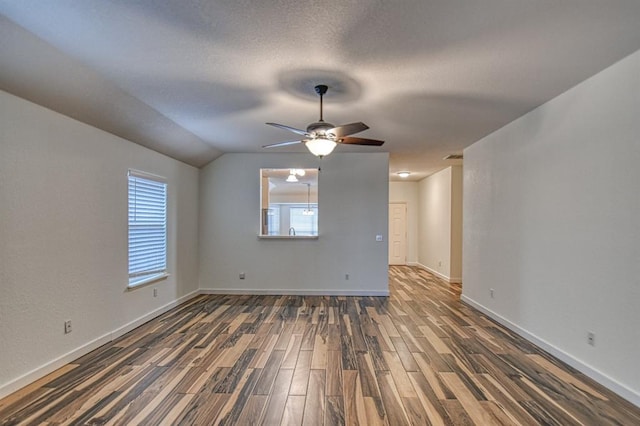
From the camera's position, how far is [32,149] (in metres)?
2.62

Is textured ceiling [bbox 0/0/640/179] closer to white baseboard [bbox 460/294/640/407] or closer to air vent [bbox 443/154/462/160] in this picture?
air vent [bbox 443/154/462/160]

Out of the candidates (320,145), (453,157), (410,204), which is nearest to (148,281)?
(320,145)

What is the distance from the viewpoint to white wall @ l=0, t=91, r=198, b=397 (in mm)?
2441

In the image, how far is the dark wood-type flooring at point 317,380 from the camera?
2188 mm

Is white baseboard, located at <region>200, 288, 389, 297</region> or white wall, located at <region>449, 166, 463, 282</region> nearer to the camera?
white baseboard, located at <region>200, 288, 389, 297</region>

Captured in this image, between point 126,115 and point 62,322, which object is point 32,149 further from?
point 62,322

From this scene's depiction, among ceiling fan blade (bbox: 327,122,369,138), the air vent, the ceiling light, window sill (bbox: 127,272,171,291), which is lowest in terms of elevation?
window sill (bbox: 127,272,171,291)

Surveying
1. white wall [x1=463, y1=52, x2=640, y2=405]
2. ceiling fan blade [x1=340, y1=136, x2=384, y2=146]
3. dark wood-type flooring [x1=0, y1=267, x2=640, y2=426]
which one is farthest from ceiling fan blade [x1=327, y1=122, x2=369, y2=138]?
dark wood-type flooring [x1=0, y1=267, x2=640, y2=426]

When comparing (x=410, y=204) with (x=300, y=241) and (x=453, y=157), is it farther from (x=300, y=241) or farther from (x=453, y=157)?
(x=300, y=241)

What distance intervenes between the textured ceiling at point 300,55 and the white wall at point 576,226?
319 millimetres

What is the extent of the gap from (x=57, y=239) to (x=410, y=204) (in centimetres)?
847

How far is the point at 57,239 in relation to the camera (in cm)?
285

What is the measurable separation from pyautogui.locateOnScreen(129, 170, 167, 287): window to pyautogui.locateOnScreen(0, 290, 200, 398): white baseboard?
51 centimetres

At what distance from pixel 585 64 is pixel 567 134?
77cm
